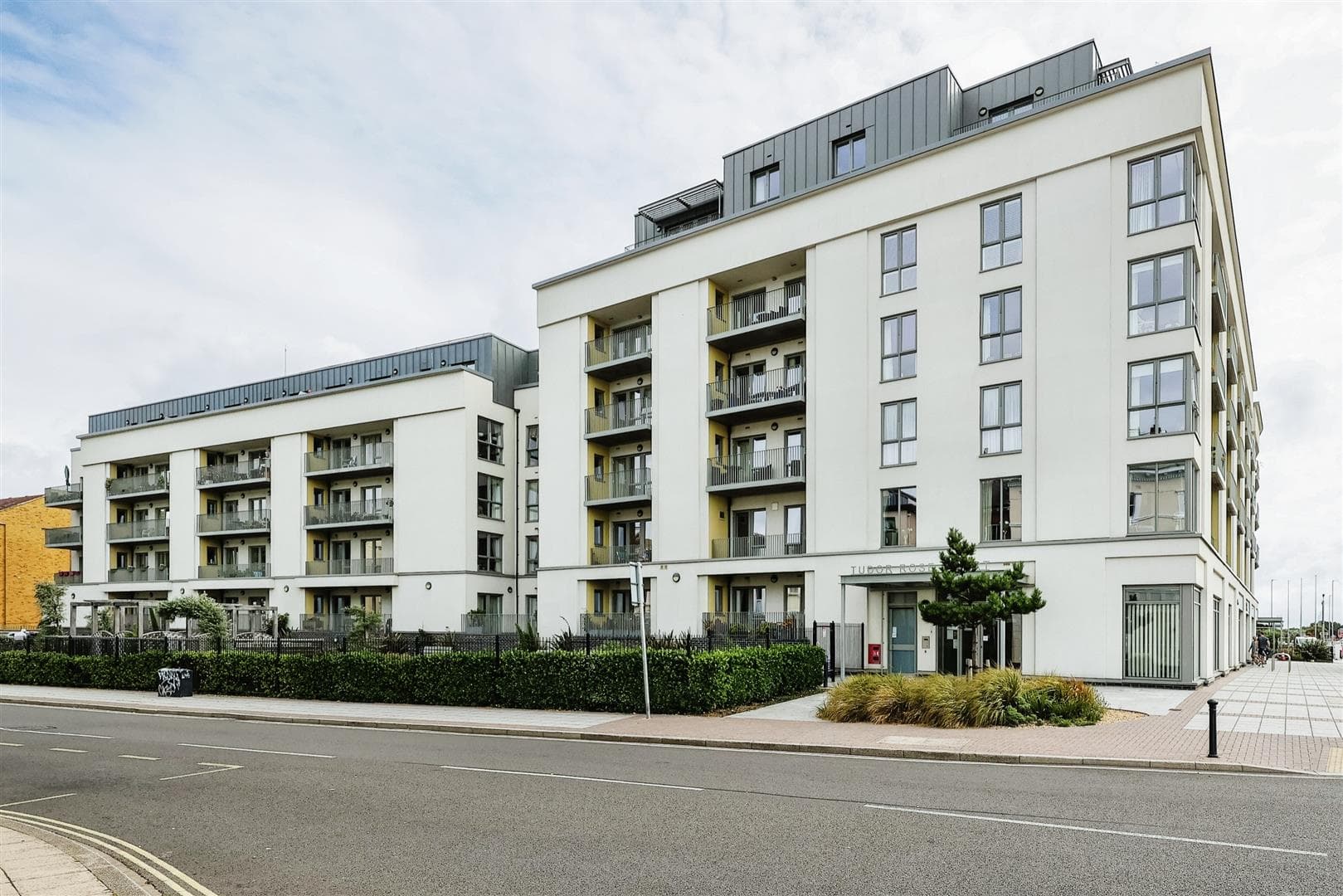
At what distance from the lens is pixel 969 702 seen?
16281 mm

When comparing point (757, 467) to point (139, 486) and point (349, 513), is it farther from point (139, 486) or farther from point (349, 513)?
point (139, 486)

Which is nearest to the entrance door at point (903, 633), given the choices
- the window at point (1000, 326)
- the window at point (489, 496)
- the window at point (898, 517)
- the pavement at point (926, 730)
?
the window at point (898, 517)

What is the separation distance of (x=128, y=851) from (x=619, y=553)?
29305 millimetres

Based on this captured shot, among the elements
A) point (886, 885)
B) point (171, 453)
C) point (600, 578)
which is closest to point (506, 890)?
point (886, 885)

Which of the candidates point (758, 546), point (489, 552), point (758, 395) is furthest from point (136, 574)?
point (758, 395)

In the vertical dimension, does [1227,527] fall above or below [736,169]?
below

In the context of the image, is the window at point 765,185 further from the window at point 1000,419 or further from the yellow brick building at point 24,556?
the yellow brick building at point 24,556

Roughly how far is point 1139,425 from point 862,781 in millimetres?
17369

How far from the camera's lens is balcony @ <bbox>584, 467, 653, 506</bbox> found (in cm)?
3641

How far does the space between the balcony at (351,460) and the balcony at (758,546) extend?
62.1 feet

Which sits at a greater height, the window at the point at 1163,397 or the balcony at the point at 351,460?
the window at the point at 1163,397

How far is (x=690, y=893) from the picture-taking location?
6723 millimetres

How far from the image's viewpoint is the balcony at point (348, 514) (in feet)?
149

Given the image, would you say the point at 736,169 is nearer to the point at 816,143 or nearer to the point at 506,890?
the point at 816,143
